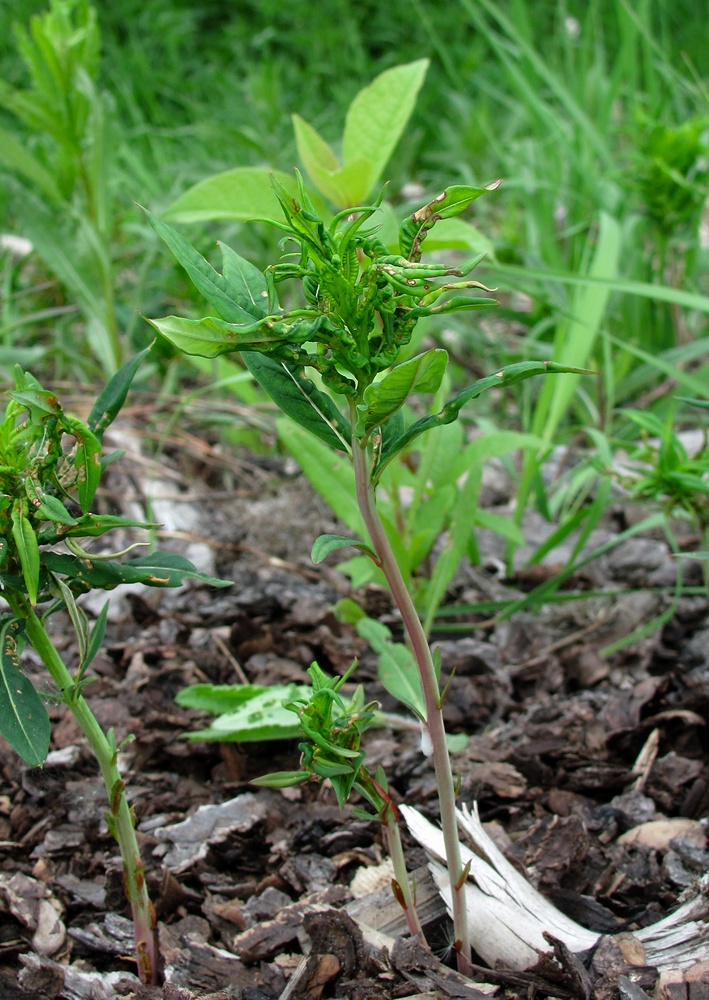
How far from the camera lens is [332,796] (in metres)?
1.59

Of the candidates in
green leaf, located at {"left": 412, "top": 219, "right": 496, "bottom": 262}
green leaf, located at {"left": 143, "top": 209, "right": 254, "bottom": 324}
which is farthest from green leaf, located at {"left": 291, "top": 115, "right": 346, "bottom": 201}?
green leaf, located at {"left": 143, "top": 209, "right": 254, "bottom": 324}

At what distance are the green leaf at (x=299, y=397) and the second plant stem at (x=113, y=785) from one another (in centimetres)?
38

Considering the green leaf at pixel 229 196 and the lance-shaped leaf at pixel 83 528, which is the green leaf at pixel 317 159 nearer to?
the green leaf at pixel 229 196

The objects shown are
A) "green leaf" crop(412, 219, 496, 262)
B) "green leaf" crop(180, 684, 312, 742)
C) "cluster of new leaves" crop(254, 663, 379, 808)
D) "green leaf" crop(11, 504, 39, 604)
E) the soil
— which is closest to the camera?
"green leaf" crop(11, 504, 39, 604)

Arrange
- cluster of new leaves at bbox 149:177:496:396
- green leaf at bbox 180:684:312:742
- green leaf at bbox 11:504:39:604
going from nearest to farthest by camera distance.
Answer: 1. cluster of new leaves at bbox 149:177:496:396
2. green leaf at bbox 11:504:39:604
3. green leaf at bbox 180:684:312:742

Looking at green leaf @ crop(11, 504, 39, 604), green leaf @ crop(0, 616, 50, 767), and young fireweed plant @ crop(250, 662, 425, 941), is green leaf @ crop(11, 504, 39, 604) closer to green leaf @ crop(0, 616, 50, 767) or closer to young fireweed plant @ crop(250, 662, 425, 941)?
green leaf @ crop(0, 616, 50, 767)

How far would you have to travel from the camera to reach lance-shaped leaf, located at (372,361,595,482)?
87 cm

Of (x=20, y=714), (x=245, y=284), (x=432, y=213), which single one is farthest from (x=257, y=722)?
(x=432, y=213)

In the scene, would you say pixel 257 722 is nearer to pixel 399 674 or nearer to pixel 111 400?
→ pixel 399 674

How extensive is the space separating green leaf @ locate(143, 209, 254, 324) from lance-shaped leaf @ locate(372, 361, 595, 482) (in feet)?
0.64

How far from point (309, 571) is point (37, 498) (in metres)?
1.35

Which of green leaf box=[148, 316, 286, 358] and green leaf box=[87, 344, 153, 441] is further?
green leaf box=[87, 344, 153, 441]

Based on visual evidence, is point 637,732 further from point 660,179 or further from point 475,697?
point 660,179

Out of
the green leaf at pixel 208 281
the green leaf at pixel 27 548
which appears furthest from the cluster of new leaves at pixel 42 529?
the green leaf at pixel 208 281
